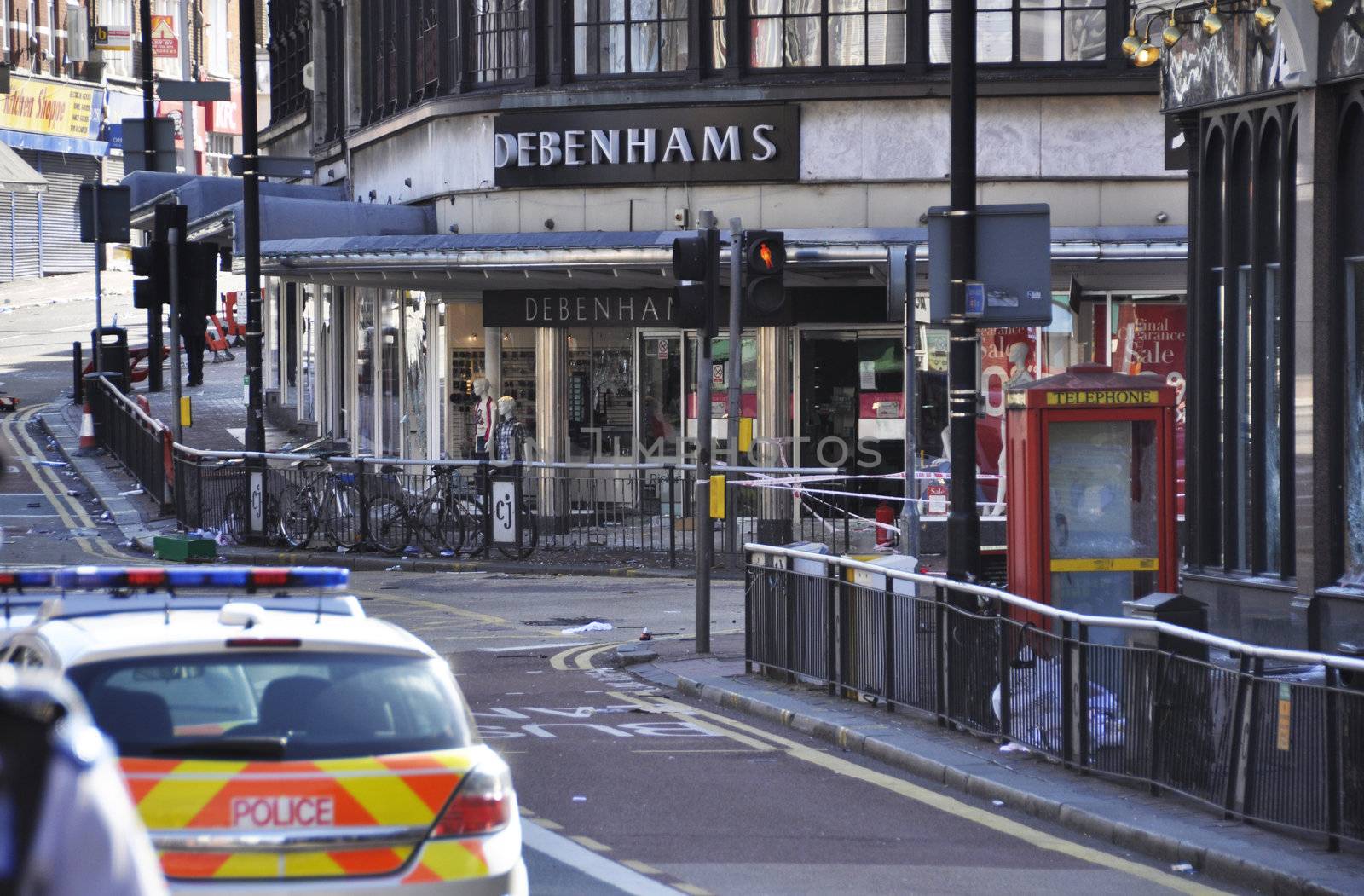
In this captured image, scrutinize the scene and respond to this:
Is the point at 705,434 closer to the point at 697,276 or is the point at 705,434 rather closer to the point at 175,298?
the point at 697,276

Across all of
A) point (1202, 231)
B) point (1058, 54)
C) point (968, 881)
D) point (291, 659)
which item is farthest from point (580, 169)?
point (291, 659)

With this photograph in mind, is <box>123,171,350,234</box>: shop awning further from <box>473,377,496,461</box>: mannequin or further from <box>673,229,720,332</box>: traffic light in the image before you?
<box>673,229,720,332</box>: traffic light

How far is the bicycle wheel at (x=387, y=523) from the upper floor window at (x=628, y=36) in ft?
24.1

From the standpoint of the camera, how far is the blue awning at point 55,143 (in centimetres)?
6475

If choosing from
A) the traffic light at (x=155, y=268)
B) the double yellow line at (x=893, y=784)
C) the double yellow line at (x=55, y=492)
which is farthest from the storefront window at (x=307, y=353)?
the double yellow line at (x=893, y=784)

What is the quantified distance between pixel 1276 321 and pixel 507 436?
1520 centimetres

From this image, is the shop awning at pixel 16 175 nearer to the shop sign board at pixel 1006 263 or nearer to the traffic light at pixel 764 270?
the traffic light at pixel 764 270

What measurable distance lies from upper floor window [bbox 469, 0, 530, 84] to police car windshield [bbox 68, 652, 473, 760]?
75.6ft

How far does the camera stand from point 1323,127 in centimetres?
1259

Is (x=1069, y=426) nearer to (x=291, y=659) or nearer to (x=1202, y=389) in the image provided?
(x=1202, y=389)

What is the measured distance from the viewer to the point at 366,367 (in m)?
35.5

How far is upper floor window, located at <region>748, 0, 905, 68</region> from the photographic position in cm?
2656

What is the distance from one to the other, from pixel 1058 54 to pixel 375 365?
13.9 meters

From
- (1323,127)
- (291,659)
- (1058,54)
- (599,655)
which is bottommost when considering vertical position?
(599,655)
